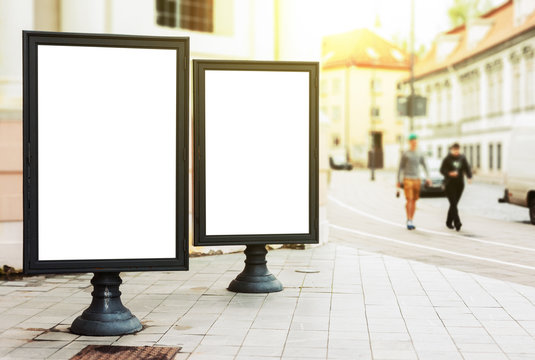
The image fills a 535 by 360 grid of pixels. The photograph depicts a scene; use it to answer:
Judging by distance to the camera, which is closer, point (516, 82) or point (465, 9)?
point (516, 82)

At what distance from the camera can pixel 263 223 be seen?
8070mm

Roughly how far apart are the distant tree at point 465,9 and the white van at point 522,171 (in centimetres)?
4932

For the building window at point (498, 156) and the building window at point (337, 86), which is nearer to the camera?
the building window at point (498, 156)

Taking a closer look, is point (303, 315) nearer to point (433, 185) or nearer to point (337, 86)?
point (433, 185)

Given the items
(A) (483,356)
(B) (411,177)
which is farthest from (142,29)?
(A) (483,356)

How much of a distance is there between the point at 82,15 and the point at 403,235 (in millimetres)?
7516

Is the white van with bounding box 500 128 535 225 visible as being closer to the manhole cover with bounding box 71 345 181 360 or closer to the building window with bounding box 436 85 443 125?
the manhole cover with bounding box 71 345 181 360

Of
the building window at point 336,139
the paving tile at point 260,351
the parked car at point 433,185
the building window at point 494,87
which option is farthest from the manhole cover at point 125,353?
the building window at point 336,139

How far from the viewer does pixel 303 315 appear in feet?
23.5

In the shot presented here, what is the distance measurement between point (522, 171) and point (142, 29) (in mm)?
10760

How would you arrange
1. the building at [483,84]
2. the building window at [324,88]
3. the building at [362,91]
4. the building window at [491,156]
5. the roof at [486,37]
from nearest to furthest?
the building at [483,84]
the roof at [486,37]
the building window at [491,156]
the building at [362,91]
the building window at [324,88]

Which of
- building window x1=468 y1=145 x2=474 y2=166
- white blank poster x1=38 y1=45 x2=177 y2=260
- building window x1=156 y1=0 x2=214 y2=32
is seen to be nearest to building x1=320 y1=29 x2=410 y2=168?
building window x1=468 y1=145 x2=474 y2=166

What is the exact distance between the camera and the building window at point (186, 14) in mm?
13484

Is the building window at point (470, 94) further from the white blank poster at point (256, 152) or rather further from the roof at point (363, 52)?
the white blank poster at point (256, 152)
